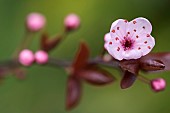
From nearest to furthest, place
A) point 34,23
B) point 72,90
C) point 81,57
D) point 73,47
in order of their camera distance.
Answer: point 81,57, point 72,90, point 34,23, point 73,47

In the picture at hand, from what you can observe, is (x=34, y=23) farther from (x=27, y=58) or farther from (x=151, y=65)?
(x=151, y=65)

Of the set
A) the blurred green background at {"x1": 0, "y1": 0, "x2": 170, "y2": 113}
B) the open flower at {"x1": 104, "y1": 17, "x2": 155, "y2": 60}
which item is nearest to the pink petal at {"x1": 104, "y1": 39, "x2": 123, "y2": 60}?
the open flower at {"x1": 104, "y1": 17, "x2": 155, "y2": 60}

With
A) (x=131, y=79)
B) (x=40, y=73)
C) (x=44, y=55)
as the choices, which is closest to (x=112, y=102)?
(x=40, y=73)

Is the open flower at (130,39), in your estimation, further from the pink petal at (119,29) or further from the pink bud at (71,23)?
the pink bud at (71,23)

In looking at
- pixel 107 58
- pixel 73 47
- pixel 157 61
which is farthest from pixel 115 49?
pixel 73 47

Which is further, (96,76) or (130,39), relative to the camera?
(96,76)

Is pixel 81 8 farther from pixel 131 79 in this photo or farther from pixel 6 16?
pixel 131 79
